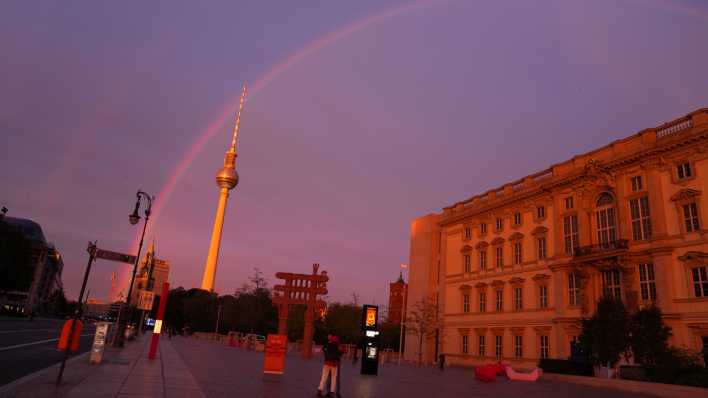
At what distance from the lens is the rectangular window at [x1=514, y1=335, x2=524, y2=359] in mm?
44094

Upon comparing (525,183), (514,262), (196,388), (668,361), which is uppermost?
(525,183)

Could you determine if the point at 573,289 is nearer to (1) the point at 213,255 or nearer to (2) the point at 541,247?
(2) the point at 541,247

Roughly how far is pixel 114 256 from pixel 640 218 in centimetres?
3606

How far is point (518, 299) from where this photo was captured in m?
46.2

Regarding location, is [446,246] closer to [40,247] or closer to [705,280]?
[705,280]

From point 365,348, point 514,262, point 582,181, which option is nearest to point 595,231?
point 582,181

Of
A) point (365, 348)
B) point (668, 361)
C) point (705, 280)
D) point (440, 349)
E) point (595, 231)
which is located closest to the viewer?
point (365, 348)

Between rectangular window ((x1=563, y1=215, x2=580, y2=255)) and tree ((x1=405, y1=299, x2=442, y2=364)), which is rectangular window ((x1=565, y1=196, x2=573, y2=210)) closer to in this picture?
rectangular window ((x1=563, y1=215, x2=580, y2=255))

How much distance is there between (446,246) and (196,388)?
162 ft

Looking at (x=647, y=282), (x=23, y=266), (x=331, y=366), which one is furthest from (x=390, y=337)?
(x=331, y=366)

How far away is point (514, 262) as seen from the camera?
156 ft

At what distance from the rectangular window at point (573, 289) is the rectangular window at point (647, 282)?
539cm

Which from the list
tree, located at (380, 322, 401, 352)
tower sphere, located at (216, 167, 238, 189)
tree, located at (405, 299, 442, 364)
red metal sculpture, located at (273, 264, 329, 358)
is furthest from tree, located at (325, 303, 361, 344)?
tower sphere, located at (216, 167, 238, 189)

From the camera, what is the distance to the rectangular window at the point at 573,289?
40.0 metres
